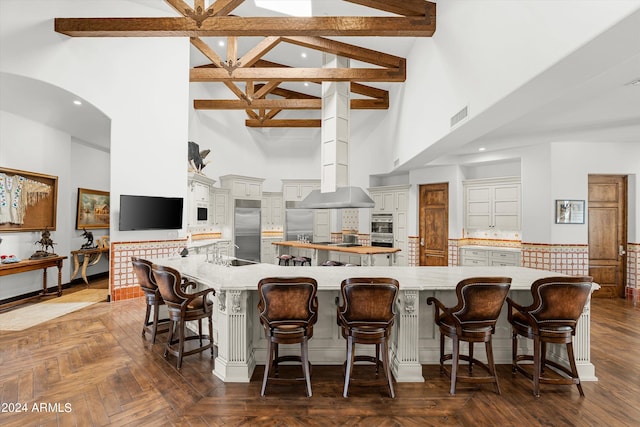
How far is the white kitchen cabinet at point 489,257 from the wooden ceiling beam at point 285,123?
5617 mm

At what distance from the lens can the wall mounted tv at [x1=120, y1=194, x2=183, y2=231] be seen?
17.9ft

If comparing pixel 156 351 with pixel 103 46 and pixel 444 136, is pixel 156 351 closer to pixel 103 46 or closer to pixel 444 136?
pixel 444 136

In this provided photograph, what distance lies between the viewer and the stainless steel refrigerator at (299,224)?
10.0 m

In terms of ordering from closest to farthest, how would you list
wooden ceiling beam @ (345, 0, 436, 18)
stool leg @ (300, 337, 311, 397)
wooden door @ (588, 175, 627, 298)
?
stool leg @ (300, 337, 311, 397) < wooden ceiling beam @ (345, 0, 436, 18) < wooden door @ (588, 175, 627, 298)

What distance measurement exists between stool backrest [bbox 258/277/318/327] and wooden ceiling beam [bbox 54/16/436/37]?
3779 millimetres

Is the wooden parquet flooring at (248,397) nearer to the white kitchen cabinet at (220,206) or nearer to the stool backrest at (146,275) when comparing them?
the stool backrest at (146,275)

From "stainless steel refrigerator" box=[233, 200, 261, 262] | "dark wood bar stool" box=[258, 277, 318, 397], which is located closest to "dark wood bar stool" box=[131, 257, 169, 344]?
"dark wood bar stool" box=[258, 277, 318, 397]

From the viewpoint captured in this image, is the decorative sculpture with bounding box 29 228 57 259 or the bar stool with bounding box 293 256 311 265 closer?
the decorative sculpture with bounding box 29 228 57 259

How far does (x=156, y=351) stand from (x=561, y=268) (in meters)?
7.04

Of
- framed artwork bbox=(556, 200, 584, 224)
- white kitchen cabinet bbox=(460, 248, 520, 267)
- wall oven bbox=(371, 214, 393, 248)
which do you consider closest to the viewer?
framed artwork bbox=(556, 200, 584, 224)

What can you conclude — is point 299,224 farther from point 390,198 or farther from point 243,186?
point 390,198

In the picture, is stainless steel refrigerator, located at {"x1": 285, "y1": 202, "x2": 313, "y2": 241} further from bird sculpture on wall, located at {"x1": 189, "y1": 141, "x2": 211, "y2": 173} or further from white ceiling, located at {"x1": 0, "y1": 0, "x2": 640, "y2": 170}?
white ceiling, located at {"x1": 0, "y1": 0, "x2": 640, "y2": 170}

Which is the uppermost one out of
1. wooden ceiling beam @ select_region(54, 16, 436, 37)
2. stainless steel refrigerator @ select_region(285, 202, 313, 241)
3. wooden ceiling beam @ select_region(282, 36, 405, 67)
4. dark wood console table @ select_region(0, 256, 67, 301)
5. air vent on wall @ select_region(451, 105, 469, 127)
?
wooden ceiling beam @ select_region(282, 36, 405, 67)

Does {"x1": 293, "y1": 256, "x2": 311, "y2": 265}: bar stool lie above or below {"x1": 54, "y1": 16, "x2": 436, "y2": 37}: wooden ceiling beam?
below
